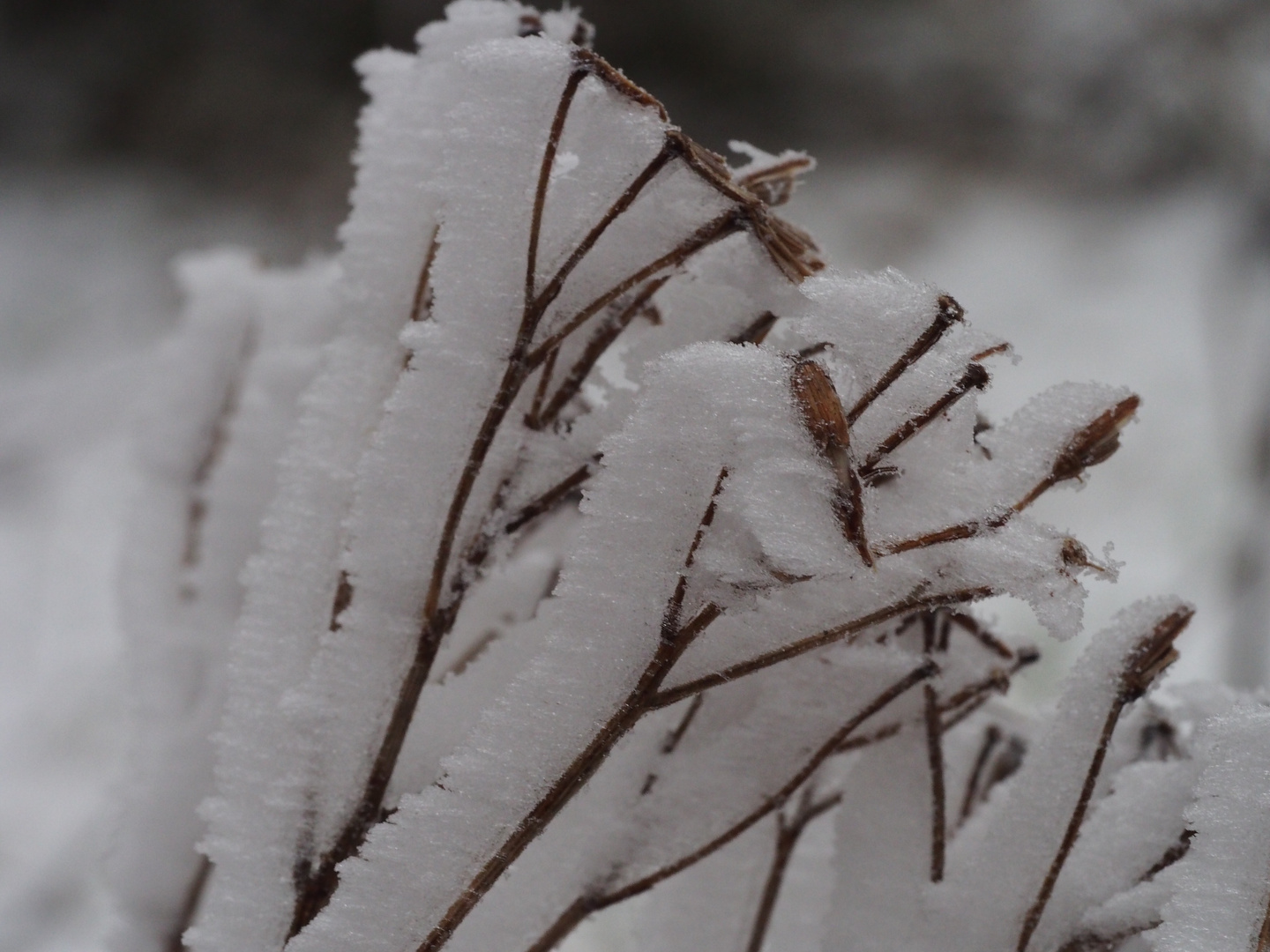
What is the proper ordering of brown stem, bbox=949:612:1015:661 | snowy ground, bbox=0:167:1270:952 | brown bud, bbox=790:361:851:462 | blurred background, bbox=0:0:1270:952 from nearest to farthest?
brown bud, bbox=790:361:851:462 → brown stem, bbox=949:612:1015:661 → snowy ground, bbox=0:167:1270:952 → blurred background, bbox=0:0:1270:952

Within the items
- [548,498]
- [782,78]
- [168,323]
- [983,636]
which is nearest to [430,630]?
[548,498]

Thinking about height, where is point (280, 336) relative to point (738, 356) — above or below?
above

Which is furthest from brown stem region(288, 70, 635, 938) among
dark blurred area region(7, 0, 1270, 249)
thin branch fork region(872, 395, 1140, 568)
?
dark blurred area region(7, 0, 1270, 249)

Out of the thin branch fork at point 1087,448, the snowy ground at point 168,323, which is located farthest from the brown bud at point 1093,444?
the snowy ground at point 168,323

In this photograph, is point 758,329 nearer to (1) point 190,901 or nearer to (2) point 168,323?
(1) point 190,901

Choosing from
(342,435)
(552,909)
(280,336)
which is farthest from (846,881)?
(280,336)

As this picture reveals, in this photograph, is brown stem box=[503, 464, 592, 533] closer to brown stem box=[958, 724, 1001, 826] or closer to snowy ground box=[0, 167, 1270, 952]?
brown stem box=[958, 724, 1001, 826]

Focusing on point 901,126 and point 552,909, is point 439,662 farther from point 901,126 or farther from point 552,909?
point 901,126
